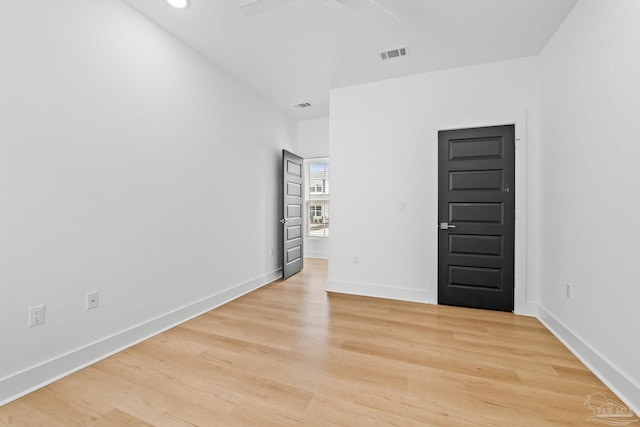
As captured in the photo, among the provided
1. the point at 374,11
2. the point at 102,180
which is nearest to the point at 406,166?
the point at 374,11

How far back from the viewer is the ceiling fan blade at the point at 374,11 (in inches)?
84.3

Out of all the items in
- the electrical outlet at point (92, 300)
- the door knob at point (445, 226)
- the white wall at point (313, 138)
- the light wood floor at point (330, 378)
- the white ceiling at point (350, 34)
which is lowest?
the light wood floor at point (330, 378)

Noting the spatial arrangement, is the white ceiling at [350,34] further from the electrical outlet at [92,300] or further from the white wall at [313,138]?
the electrical outlet at [92,300]

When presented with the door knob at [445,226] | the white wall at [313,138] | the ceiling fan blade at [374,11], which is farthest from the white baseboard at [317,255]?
the ceiling fan blade at [374,11]

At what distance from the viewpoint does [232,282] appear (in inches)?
144

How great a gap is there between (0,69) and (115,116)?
0.67m

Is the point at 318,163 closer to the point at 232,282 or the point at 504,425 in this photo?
the point at 232,282

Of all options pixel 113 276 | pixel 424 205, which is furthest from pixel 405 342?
pixel 113 276

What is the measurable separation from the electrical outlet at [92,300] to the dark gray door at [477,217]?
3.44 meters

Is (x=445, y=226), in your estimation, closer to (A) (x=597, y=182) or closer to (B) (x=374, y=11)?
(A) (x=597, y=182)

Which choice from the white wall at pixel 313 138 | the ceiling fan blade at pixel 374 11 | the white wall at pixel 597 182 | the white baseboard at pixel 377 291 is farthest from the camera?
the white wall at pixel 313 138

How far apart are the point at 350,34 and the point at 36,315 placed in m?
3.38

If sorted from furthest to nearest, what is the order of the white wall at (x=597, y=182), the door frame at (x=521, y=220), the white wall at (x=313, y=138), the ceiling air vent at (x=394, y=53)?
the white wall at (x=313, y=138) < the door frame at (x=521, y=220) < the ceiling air vent at (x=394, y=53) < the white wall at (x=597, y=182)

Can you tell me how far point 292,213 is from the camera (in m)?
5.02
